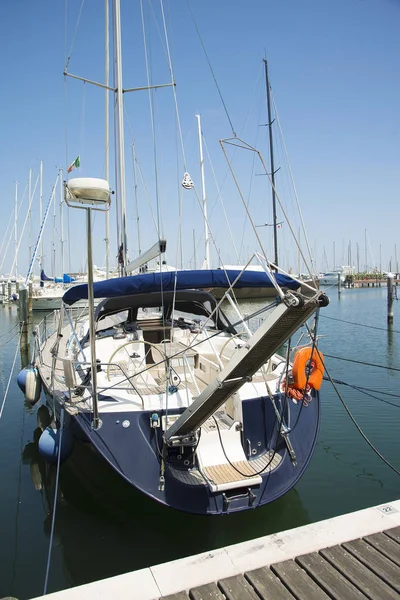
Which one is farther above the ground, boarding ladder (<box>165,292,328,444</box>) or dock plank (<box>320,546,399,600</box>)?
boarding ladder (<box>165,292,328,444</box>)

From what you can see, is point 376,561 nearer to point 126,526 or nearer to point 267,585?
point 267,585

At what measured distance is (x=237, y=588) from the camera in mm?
3078

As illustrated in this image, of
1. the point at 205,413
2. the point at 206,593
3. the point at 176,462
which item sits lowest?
the point at 206,593

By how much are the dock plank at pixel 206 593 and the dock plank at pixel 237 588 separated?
4 centimetres

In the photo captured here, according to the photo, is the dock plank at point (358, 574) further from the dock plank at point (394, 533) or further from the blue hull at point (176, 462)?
the blue hull at point (176, 462)

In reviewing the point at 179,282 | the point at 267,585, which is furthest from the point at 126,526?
the point at 179,282

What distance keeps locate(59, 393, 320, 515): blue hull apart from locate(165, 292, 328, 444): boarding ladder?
1.04 feet

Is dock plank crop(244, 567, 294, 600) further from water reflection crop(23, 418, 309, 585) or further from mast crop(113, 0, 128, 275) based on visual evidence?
mast crop(113, 0, 128, 275)

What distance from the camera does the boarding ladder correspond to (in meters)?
3.55

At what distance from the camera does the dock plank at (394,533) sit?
3.55 metres

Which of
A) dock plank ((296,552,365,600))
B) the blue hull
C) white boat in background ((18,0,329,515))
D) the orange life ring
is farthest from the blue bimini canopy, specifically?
dock plank ((296,552,365,600))

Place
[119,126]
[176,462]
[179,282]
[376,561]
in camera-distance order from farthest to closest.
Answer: [119,126] → [179,282] → [176,462] → [376,561]

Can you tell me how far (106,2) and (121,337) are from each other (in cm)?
903

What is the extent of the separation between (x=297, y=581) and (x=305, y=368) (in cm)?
237
